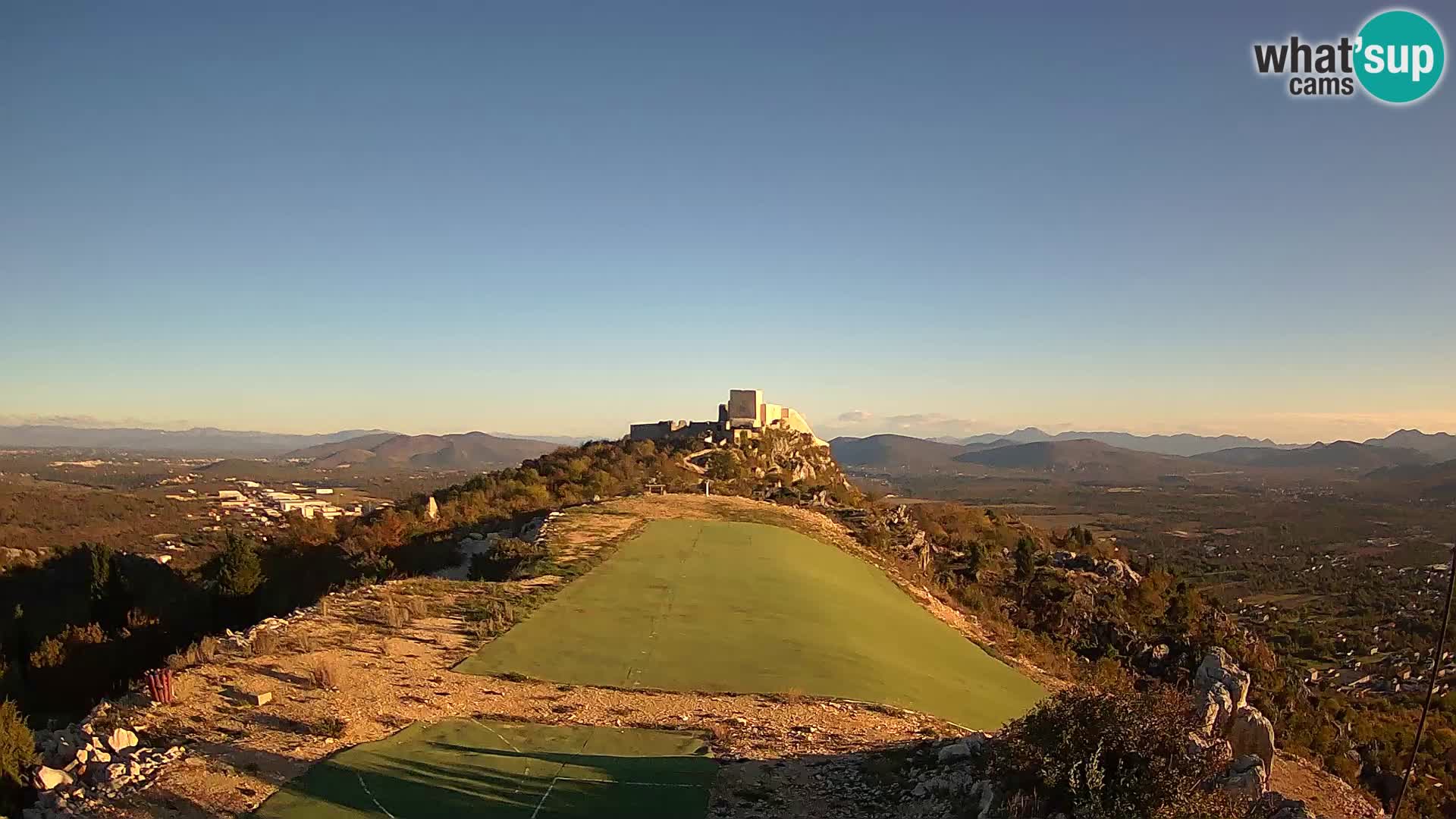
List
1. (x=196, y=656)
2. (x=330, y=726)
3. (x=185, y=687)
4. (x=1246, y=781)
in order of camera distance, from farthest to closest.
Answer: (x=196, y=656)
(x=185, y=687)
(x=330, y=726)
(x=1246, y=781)

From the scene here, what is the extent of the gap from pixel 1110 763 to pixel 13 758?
404 inches

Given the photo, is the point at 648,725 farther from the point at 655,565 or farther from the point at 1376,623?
the point at 1376,623

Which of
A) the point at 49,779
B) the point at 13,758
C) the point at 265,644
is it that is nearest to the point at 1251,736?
the point at 49,779

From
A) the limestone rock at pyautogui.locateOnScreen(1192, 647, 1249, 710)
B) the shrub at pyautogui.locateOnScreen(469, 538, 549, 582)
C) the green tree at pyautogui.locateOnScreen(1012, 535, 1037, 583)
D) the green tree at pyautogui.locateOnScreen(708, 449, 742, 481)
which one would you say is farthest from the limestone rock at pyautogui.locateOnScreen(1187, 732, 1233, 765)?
the green tree at pyautogui.locateOnScreen(708, 449, 742, 481)

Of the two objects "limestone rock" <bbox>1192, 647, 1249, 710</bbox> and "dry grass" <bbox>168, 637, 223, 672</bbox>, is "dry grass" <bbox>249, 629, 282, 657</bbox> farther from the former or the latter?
"limestone rock" <bbox>1192, 647, 1249, 710</bbox>

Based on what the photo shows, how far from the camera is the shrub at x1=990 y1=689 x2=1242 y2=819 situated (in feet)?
21.2

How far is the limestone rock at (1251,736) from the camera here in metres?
9.26

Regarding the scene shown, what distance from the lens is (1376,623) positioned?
50.2 meters

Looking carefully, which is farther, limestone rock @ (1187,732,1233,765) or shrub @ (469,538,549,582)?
shrub @ (469,538,549,582)

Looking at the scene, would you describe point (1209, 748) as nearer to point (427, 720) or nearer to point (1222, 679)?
point (1222, 679)

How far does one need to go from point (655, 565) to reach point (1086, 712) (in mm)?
14337

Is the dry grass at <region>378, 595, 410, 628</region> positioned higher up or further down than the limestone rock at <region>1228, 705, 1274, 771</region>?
further down

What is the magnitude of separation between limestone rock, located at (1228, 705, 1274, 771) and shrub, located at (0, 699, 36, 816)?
40.6 feet

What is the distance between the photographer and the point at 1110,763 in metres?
6.83
